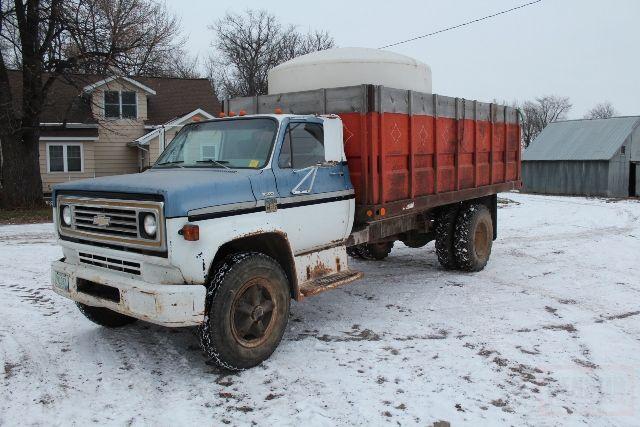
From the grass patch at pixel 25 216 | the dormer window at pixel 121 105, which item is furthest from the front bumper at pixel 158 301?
the dormer window at pixel 121 105

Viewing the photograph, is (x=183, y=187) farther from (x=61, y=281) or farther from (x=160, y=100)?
(x=160, y=100)

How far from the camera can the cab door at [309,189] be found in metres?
5.34

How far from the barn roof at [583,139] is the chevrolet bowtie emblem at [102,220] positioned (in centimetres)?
3522

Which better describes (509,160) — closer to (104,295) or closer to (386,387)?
(386,387)

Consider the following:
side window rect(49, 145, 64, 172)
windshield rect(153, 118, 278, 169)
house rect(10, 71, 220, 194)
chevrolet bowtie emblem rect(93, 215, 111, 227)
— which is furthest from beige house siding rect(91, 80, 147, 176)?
chevrolet bowtie emblem rect(93, 215, 111, 227)

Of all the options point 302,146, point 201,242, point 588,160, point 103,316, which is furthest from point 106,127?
point 588,160

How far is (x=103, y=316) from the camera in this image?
5.79 metres

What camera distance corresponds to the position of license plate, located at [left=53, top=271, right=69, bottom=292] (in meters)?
5.12

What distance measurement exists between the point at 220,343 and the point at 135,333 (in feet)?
5.51

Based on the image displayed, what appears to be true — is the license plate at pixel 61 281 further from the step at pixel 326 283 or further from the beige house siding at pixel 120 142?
the beige house siding at pixel 120 142

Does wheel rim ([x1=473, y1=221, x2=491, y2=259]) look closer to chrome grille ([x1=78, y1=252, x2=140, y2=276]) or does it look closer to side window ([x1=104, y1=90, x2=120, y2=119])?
chrome grille ([x1=78, y1=252, x2=140, y2=276])

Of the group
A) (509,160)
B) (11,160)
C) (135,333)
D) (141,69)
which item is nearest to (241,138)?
(135,333)

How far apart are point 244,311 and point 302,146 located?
1775mm

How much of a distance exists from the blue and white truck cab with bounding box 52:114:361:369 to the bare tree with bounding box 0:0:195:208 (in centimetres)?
1291
